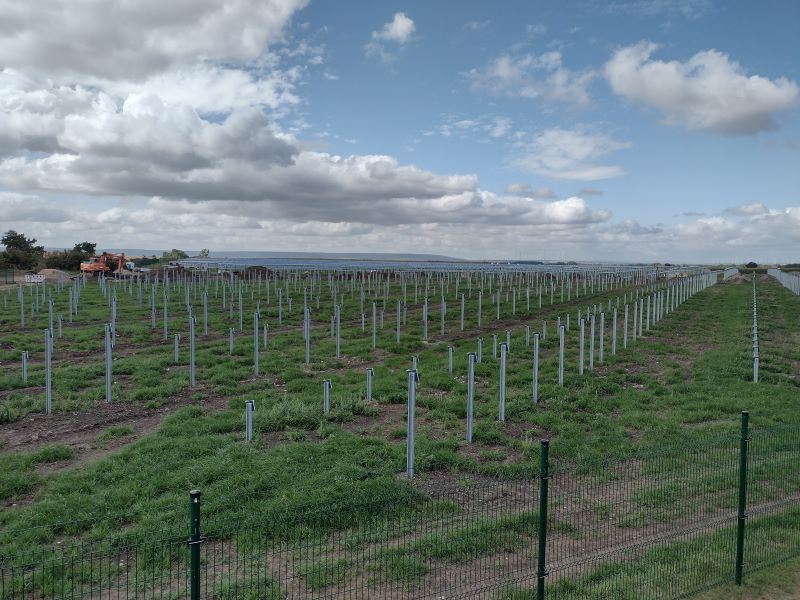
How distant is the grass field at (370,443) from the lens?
6387 mm

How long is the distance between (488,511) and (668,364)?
11.8 metres

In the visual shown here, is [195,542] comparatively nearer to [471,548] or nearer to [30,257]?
[471,548]

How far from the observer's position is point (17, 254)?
211ft

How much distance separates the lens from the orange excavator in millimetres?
57531

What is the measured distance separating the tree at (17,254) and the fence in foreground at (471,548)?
69.3 metres

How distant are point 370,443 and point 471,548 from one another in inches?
142

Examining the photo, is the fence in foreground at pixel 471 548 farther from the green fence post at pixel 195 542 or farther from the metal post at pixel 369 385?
the metal post at pixel 369 385

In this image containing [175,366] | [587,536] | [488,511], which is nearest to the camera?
[587,536]

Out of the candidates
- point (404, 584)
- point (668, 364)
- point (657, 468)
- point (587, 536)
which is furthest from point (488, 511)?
point (668, 364)

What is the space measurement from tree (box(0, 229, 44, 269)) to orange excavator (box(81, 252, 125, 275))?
1032 cm

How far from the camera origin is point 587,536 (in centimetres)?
640

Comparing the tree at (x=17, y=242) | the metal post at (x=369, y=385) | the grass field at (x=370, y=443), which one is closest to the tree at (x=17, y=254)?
the tree at (x=17, y=242)

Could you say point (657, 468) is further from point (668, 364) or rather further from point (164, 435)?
point (668, 364)

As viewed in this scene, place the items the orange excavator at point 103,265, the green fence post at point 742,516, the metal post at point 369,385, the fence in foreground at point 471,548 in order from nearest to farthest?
the fence in foreground at point 471,548
the green fence post at point 742,516
the metal post at point 369,385
the orange excavator at point 103,265
